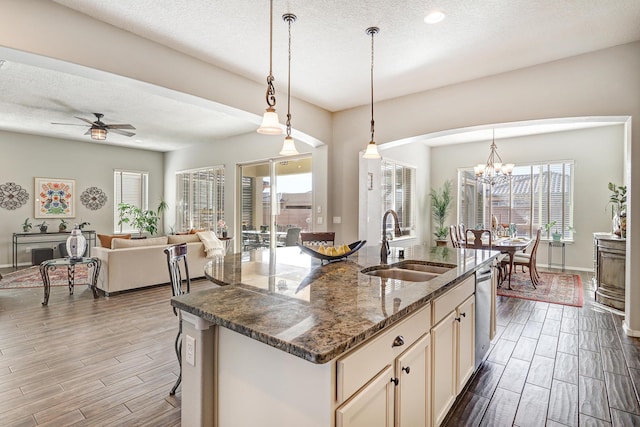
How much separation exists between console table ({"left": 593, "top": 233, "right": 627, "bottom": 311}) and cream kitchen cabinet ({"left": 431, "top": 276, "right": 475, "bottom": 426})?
3164 mm

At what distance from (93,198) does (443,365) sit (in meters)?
→ 9.29

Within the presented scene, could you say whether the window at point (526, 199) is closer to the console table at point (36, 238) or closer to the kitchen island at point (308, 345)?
the kitchen island at point (308, 345)

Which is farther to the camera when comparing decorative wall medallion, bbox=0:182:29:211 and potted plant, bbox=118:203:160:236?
potted plant, bbox=118:203:160:236

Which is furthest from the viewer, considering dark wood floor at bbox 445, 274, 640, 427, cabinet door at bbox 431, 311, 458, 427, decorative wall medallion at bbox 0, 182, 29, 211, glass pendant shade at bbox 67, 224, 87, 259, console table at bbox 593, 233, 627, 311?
decorative wall medallion at bbox 0, 182, 29, 211

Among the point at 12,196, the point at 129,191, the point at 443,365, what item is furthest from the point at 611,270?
the point at 12,196

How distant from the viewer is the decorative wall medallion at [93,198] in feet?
27.0

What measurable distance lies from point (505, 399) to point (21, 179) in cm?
970

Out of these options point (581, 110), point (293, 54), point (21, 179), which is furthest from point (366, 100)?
point (21, 179)

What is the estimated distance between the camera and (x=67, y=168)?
7926 millimetres

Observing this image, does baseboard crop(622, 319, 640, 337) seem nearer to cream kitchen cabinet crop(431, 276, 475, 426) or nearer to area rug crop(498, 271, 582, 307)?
area rug crop(498, 271, 582, 307)

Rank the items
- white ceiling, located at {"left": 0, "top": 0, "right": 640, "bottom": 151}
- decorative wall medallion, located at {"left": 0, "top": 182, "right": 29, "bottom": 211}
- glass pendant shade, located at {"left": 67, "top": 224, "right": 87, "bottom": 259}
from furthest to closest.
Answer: decorative wall medallion, located at {"left": 0, "top": 182, "right": 29, "bottom": 211} → glass pendant shade, located at {"left": 67, "top": 224, "right": 87, "bottom": 259} → white ceiling, located at {"left": 0, "top": 0, "right": 640, "bottom": 151}

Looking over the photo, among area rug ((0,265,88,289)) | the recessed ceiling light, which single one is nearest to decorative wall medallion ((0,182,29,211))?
area rug ((0,265,88,289))

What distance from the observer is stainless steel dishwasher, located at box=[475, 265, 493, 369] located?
97.5 inches

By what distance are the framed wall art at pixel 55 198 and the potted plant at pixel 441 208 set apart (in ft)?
29.9
